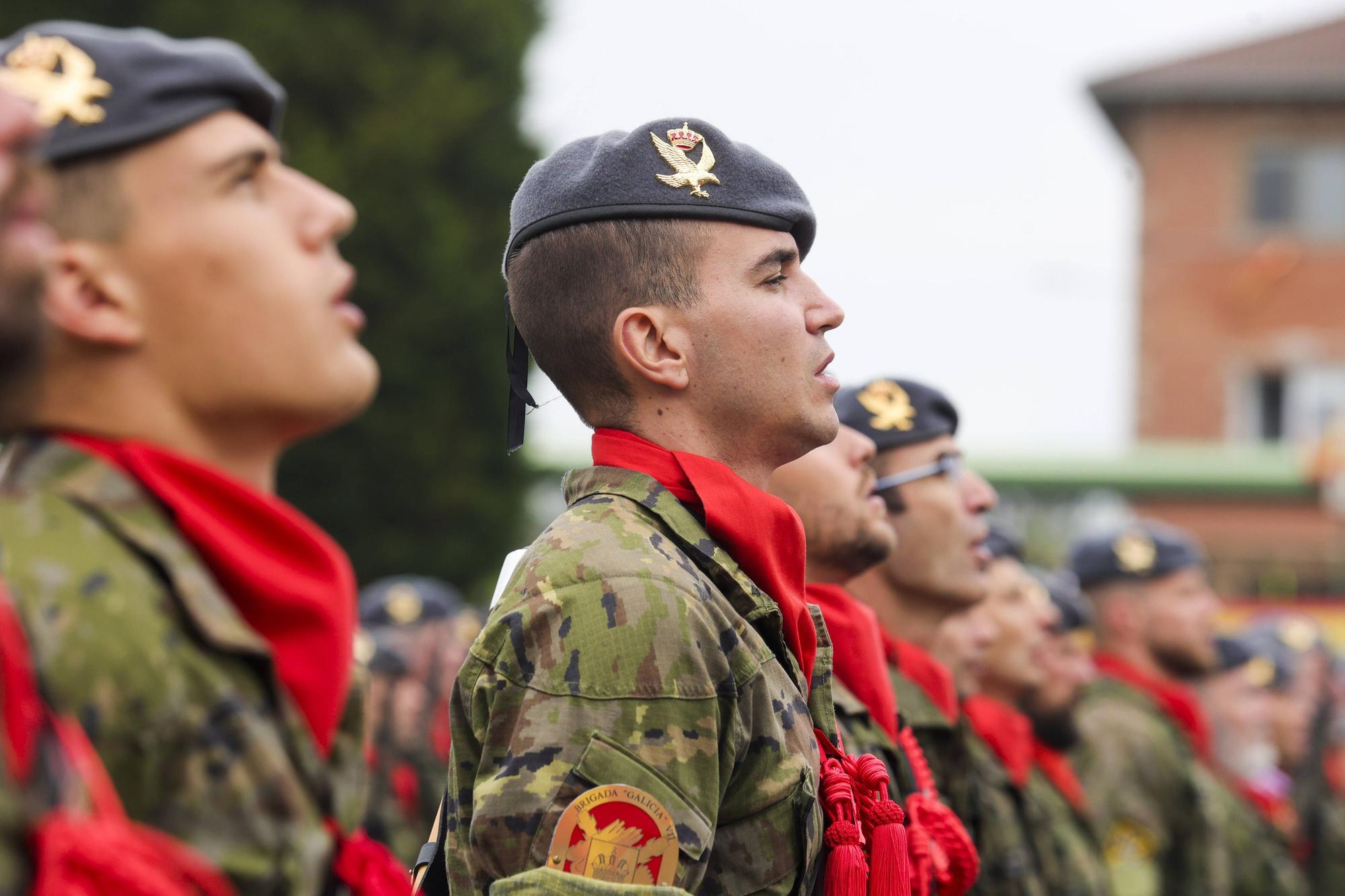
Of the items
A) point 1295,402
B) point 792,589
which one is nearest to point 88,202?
point 792,589

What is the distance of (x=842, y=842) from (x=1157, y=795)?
5.33 m

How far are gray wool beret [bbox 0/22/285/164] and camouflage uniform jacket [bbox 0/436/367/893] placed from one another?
361 mm

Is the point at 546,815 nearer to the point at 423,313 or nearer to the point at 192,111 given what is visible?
the point at 192,111

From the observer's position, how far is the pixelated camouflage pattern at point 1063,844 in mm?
5609

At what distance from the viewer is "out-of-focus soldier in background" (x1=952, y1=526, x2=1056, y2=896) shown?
4945 millimetres

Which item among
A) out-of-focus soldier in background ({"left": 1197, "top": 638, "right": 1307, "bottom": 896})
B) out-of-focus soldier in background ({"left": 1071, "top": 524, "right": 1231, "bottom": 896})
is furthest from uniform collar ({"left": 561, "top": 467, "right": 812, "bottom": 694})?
out-of-focus soldier in background ({"left": 1197, "top": 638, "right": 1307, "bottom": 896})

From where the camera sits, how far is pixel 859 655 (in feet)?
12.0

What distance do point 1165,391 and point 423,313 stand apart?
19.5 m

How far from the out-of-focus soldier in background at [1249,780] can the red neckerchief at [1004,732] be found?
202 centimetres

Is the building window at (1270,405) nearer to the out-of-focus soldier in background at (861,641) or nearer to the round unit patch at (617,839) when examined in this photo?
the out-of-focus soldier in background at (861,641)

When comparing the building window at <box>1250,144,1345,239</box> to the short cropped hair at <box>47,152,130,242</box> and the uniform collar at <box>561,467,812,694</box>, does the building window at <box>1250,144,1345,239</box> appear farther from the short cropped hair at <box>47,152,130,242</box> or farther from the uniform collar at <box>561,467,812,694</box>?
the short cropped hair at <box>47,152,130,242</box>

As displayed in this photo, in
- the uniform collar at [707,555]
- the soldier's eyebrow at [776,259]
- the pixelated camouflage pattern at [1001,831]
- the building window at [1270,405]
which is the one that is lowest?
the building window at [1270,405]

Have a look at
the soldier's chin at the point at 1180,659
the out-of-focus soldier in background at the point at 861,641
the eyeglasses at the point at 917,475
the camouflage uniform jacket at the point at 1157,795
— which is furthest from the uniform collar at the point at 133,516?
the soldier's chin at the point at 1180,659

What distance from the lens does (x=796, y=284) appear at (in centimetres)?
284
